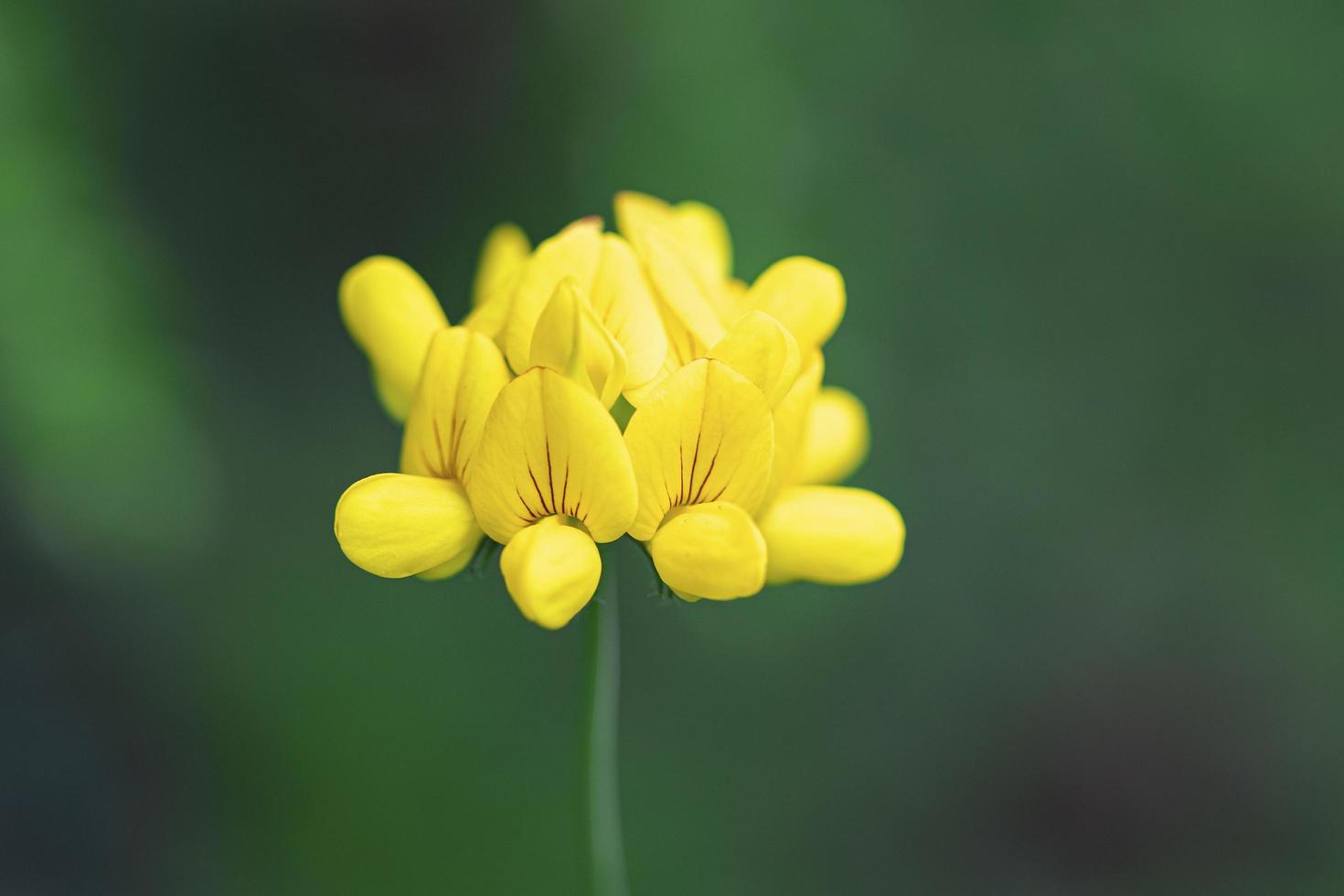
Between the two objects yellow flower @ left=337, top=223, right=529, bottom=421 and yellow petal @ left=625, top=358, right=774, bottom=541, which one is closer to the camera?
yellow petal @ left=625, top=358, right=774, bottom=541

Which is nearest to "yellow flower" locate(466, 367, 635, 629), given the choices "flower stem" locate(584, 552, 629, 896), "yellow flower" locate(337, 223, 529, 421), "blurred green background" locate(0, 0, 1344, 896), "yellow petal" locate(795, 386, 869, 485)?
"flower stem" locate(584, 552, 629, 896)

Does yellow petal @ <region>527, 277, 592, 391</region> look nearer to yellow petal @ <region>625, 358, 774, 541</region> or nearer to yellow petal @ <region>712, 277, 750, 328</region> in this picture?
yellow petal @ <region>625, 358, 774, 541</region>

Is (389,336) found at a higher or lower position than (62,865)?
higher

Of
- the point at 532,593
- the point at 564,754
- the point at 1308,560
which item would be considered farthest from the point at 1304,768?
the point at 532,593

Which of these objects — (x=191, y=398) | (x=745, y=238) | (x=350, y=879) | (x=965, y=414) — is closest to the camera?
(x=191, y=398)

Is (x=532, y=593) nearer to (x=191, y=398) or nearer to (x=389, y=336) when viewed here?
(x=389, y=336)

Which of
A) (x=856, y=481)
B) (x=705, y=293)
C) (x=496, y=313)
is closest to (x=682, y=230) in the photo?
(x=705, y=293)

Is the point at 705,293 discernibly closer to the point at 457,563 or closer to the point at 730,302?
the point at 730,302
